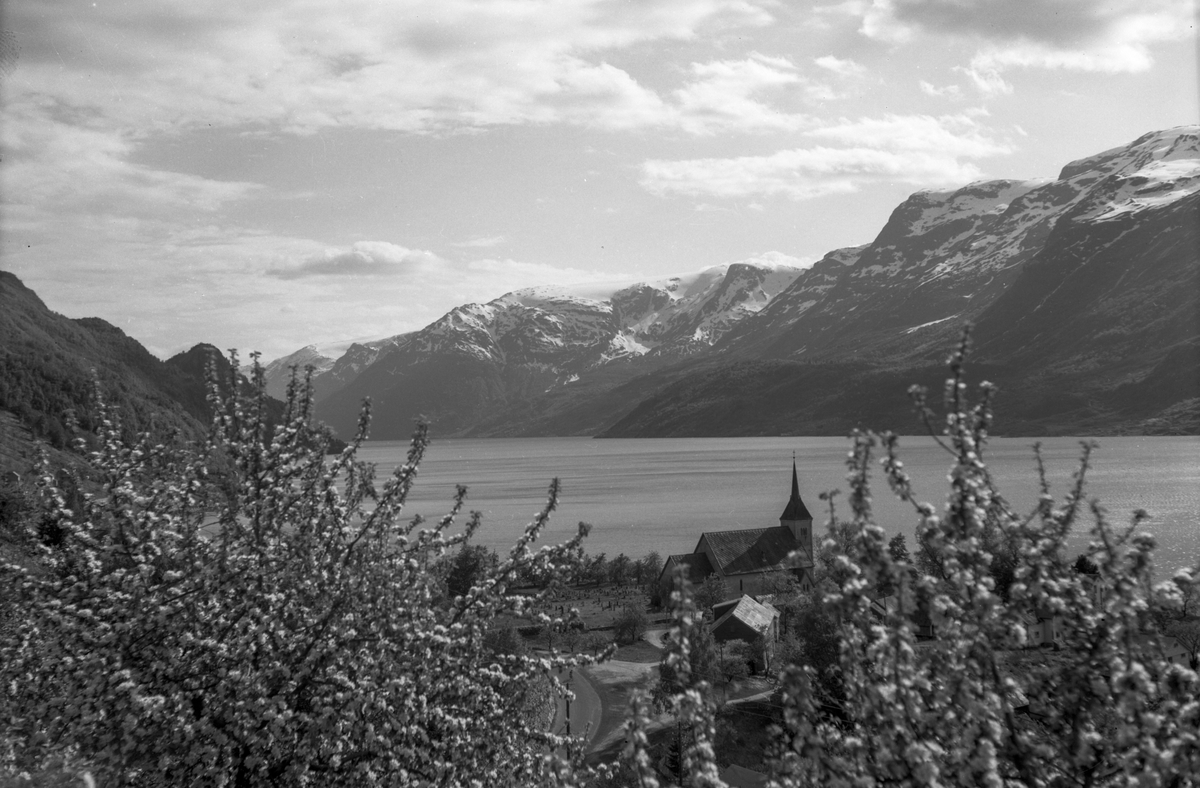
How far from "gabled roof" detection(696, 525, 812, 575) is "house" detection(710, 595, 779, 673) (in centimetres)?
1749

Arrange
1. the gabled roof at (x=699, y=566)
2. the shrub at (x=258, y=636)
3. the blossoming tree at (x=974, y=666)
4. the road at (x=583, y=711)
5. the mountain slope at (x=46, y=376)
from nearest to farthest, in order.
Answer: the blossoming tree at (x=974, y=666), the shrub at (x=258, y=636), the road at (x=583, y=711), the gabled roof at (x=699, y=566), the mountain slope at (x=46, y=376)

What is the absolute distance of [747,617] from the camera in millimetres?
61406

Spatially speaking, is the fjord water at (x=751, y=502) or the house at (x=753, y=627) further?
the fjord water at (x=751, y=502)

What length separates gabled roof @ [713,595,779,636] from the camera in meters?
60.6

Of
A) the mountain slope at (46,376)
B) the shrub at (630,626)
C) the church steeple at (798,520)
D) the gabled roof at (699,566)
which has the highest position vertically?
the mountain slope at (46,376)

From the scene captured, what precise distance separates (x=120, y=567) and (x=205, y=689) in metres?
2.04

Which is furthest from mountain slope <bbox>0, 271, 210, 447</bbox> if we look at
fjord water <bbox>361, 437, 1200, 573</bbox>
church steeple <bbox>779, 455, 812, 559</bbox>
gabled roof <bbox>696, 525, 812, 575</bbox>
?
church steeple <bbox>779, 455, 812, 559</bbox>

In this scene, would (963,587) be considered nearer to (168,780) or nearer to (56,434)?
(168,780)

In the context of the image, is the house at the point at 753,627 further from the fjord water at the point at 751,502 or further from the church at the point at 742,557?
the fjord water at the point at 751,502

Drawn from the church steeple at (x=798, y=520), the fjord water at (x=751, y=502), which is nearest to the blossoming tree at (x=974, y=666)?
the fjord water at (x=751, y=502)

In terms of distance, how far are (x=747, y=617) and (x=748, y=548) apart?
2409 centimetres

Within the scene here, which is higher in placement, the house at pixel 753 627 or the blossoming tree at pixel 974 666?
the blossoming tree at pixel 974 666

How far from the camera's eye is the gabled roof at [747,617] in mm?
60625

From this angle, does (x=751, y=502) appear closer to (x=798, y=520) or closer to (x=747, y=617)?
(x=798, y=520)
